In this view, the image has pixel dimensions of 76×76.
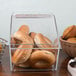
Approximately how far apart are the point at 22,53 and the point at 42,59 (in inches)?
2.3

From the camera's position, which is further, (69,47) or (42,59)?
(69,47)

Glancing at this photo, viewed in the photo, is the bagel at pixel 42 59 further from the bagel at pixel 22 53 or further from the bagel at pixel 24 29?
the bagel at pixel 24 29

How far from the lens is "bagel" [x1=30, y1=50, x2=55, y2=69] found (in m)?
0.55

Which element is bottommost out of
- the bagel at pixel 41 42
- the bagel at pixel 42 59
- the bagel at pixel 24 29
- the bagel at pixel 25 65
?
the bagel at pixel 25 65

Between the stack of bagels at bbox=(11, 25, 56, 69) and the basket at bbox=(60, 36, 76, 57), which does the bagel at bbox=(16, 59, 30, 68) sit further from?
the basket at bbox=(60, 36, 76, 57)

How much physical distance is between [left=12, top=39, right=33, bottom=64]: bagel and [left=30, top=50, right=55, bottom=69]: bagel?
0.01m

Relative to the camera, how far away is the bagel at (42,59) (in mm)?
548

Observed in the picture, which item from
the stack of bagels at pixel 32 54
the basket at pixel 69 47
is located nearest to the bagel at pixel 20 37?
the stack of bagels at pixel 32 54

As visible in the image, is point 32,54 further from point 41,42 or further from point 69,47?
point 69,47

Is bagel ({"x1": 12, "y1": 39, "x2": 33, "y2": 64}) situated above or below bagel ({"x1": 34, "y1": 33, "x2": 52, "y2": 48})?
below

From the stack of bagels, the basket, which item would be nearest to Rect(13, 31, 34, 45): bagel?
the stack of bagels

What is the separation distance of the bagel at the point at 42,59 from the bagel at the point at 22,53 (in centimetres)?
1

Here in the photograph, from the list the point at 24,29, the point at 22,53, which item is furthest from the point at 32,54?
the point at 24,29

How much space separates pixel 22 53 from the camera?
55 centimetres
